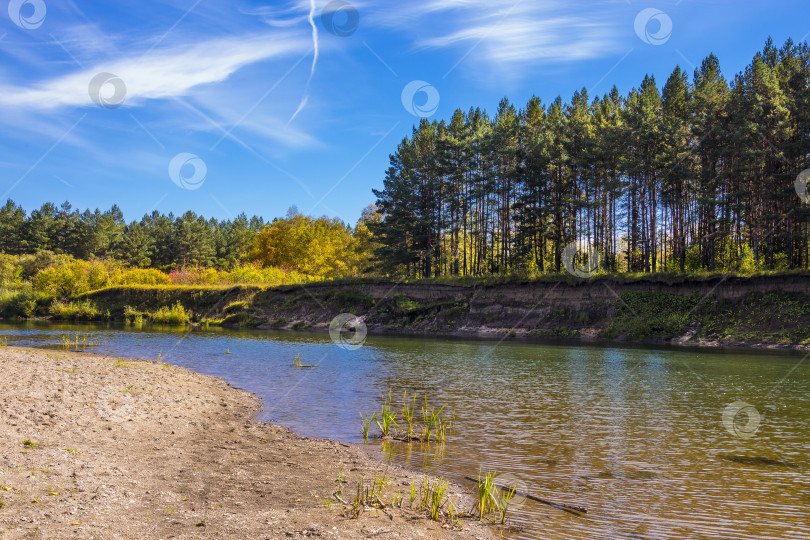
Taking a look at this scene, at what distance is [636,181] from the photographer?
184 ft

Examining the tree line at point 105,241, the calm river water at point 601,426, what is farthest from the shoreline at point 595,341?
the tree line at point 105,241

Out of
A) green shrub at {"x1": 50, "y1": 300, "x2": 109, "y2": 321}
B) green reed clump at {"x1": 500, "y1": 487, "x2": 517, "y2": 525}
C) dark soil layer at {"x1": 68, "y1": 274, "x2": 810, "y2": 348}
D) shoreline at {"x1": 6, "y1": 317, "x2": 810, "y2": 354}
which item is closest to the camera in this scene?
green reed clump at {"x1": 500, "y1": 487, "x2": 517, "y2": 525}

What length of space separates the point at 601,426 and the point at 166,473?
10476 mm

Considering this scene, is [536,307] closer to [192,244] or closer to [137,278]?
[137,278]

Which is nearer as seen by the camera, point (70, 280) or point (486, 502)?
point (486, 502)

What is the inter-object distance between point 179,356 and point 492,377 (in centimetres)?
1702

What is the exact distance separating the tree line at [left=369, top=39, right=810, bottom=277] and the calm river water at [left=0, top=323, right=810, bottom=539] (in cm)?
2393

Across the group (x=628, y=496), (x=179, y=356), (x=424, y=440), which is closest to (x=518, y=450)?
(x=424, y=440)

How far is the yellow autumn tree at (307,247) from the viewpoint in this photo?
295 feet

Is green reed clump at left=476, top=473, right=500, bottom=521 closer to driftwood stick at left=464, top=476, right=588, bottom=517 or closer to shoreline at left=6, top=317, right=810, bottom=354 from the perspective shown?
driftwood stick at left=464, top=476, right=588, bottom=517

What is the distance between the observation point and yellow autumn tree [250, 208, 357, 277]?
90.1 meters

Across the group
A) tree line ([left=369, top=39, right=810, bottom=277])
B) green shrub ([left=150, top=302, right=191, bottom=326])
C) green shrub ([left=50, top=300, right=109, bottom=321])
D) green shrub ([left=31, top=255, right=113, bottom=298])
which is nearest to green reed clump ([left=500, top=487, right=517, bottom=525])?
tree line ([left=369, top=39, right=810, bottom=277])

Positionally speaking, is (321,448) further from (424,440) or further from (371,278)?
(371,278)

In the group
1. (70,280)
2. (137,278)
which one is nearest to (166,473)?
(137,278)
